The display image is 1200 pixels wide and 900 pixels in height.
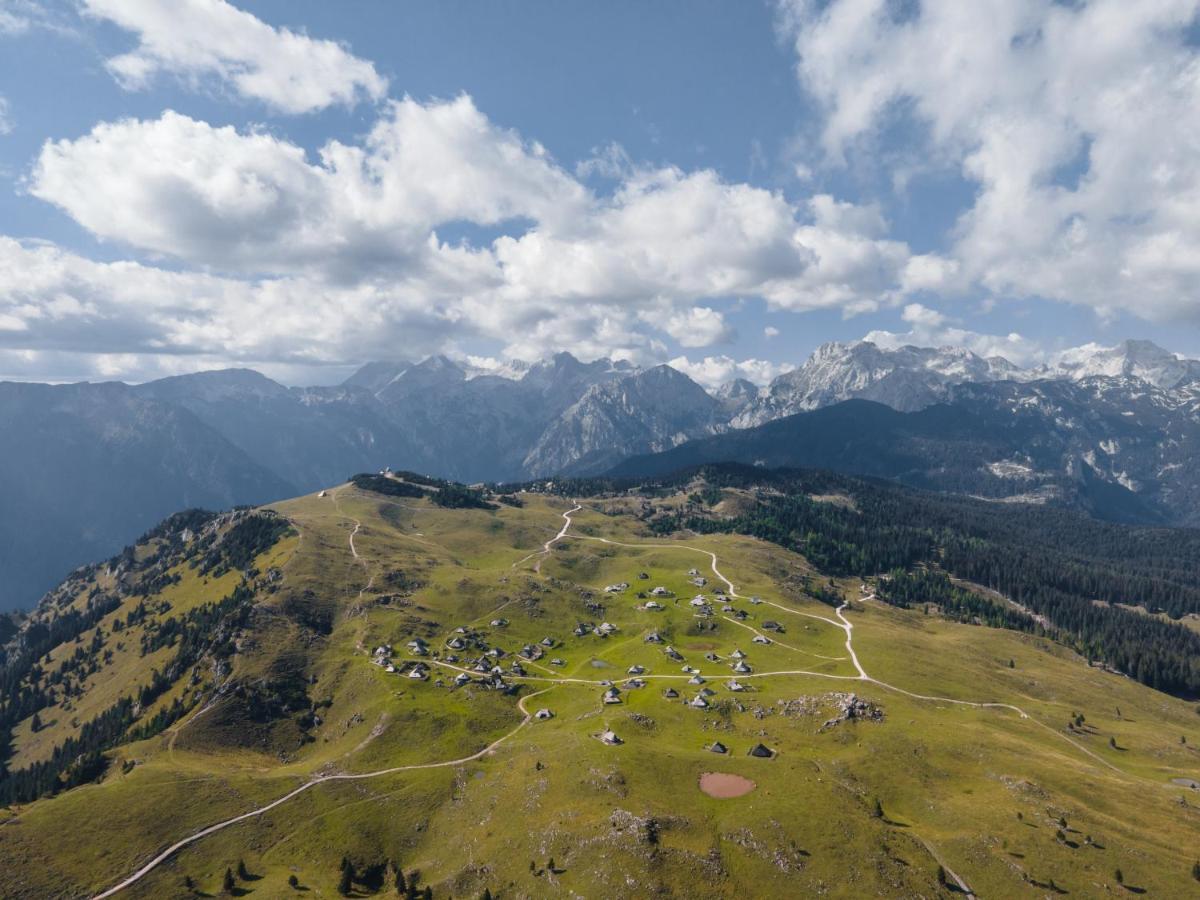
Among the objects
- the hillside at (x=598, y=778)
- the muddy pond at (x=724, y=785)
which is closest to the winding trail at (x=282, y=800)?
the hillside at (x=598, y=778)

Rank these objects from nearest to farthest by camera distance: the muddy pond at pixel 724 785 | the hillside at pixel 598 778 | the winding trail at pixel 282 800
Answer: the hillside at pixel 598 778, the winding trail at pixel 282 800, the muddy pond at pixel 724 785

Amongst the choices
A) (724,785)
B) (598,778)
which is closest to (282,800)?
(598,778)

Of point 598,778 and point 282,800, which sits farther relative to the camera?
point 282,800

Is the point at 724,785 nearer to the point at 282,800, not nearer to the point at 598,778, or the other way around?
the point at 598,778

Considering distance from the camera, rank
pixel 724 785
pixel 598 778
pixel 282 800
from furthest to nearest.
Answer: pixel 282 800 < pixel 598 778 < pixel 724 785

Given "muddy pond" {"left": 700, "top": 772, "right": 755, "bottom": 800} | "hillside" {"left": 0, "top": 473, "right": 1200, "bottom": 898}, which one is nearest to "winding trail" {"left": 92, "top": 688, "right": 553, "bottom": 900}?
"hillside" {"left": 0, "top": 473, "right": 1200, "bottom": 898}

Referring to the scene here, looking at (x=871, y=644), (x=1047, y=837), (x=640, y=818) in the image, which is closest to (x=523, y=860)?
(x=640, y=818)

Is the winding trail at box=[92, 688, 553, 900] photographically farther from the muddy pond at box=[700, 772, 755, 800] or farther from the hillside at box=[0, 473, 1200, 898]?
the muddy pond at box=[700, 772, 755, 800]

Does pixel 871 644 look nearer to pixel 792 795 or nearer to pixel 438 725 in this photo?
pixel 792 795

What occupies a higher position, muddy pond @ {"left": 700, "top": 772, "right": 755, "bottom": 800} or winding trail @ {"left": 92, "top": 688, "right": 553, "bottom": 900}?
muddy pond @ {"left": 700, "top": 772, "right": 755, "bottom": 800}

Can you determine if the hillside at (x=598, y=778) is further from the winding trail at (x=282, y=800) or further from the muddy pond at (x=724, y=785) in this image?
the muddy pond at (x=724, y=785)

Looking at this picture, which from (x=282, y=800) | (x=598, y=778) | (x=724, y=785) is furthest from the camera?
(x=282, y=800)
